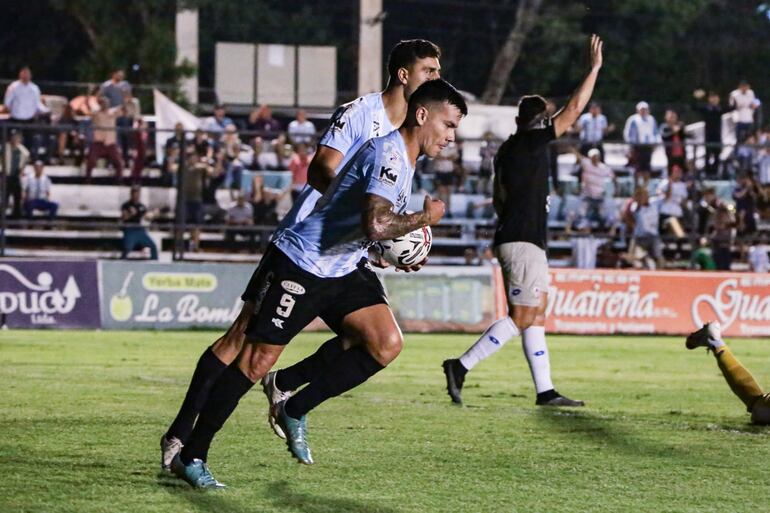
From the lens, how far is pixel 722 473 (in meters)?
7.37

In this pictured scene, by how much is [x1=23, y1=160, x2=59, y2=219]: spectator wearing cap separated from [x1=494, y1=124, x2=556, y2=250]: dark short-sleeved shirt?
11.8m

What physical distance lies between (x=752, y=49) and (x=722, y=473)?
44.9 metres

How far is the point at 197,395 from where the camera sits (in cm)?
688

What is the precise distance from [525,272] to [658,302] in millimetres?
10948

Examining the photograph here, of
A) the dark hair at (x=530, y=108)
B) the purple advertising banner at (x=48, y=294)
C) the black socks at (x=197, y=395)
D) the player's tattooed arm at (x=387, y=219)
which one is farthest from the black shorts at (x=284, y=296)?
the purple advertising banner at (x=48, y=294)

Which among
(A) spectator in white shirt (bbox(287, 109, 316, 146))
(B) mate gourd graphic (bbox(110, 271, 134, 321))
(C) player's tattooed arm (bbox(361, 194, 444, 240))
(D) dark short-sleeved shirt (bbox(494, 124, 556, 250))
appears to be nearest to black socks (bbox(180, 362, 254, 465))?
(C) player's tattooed arm (bbox(361, 194, 444, 240))

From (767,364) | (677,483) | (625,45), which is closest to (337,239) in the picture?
(677,483)

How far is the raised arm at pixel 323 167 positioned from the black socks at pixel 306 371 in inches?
31.9

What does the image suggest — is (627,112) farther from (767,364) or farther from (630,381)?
(630,381)

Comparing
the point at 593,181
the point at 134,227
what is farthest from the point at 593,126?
the point at 134,227

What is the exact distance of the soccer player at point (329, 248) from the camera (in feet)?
21.3

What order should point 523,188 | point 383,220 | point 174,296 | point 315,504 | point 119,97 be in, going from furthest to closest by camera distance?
point 119,97, point 174,296, point 523,188, point 383,220, point 315,504

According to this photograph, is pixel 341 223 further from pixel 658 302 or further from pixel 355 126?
pixel 658 302

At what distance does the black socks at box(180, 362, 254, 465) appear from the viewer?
6629mm
